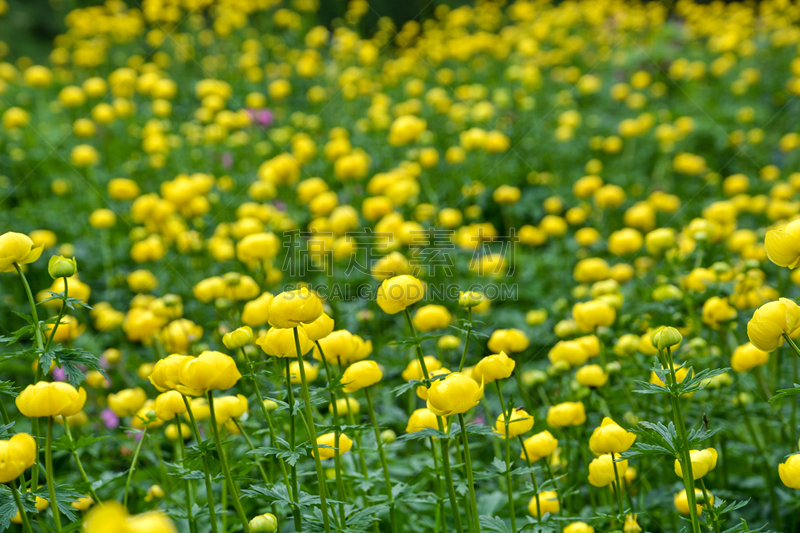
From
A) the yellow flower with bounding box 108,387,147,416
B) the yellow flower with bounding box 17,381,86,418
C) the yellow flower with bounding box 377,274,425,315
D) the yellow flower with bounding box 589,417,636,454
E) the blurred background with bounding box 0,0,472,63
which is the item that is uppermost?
the blurred background with bounding box 0,0,472,63

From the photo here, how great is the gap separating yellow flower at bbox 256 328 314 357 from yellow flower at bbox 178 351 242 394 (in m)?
0.10

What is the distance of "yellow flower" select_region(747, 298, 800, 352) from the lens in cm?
98

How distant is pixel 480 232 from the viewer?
2873 millimetres

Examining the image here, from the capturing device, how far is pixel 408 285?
1141 mm

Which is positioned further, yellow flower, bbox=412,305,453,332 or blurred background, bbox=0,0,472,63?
blurred background, bbox=0,0,472,63

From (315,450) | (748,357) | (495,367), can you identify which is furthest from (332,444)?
(748,357)

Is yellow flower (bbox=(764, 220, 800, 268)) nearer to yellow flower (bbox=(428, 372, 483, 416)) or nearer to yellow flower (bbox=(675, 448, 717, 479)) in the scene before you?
yellow flower (bbox=(675, 448, 717, 479))

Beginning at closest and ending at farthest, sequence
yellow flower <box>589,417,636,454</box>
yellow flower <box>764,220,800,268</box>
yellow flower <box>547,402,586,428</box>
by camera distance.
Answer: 1. yellow flower <box>764,220,800,268</box>
2. yellow flower <box>589,417,636,454</box>
3. yellow flower <box>547,402,586,428</box>

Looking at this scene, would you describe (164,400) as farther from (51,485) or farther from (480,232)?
Result: (480,232)

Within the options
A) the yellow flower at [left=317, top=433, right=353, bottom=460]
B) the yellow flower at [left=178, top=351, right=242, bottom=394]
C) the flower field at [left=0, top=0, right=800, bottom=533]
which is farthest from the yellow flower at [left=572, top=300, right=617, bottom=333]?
the yellow flower at [left=178, top=351, right=242, bottom=394]

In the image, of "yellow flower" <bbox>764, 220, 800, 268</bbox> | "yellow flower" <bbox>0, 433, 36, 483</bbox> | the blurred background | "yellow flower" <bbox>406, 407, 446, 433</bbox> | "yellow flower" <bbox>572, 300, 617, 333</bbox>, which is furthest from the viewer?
the blurred background

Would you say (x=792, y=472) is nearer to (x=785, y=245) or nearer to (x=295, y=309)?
(x=785, y=245)

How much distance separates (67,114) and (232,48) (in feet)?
5.92

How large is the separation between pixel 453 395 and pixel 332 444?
0.43 m
